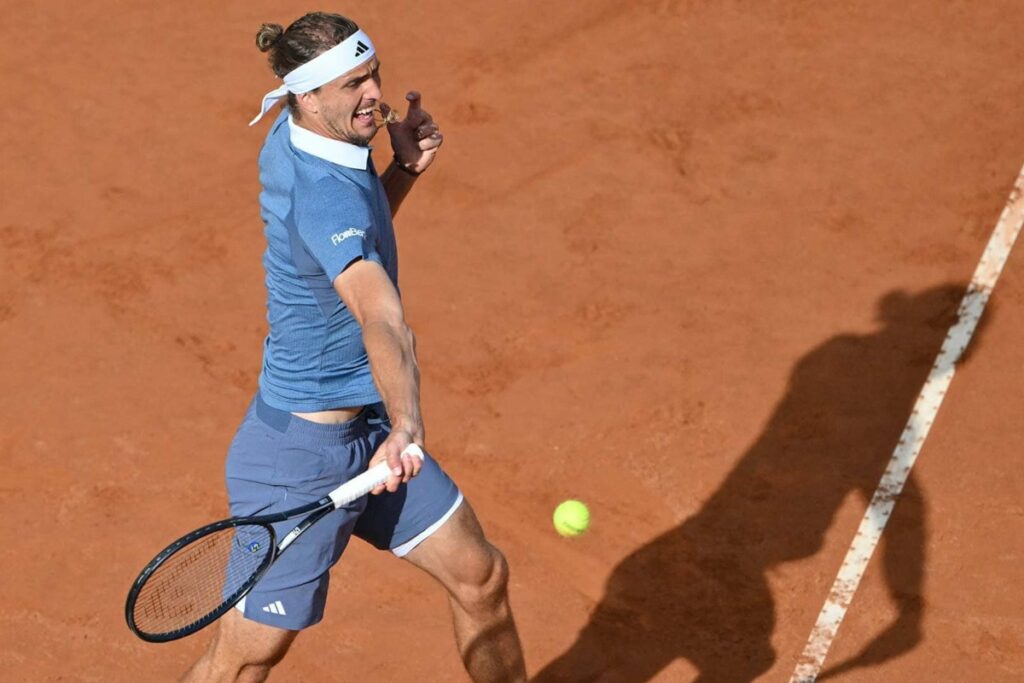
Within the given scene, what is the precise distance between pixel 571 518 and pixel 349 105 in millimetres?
2124

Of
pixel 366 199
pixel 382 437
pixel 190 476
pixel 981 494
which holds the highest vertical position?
pixel 366 199

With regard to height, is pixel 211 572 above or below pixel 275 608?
above

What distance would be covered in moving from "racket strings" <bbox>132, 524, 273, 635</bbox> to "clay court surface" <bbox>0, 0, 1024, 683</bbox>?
1277 millimetres

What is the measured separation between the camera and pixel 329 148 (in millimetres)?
4359

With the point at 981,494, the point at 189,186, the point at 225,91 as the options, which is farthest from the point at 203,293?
the point at 981,494

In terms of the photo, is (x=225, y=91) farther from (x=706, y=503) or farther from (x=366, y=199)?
(x=366, y=199)

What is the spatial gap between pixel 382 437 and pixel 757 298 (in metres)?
3.11

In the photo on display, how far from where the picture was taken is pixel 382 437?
4.85 meters

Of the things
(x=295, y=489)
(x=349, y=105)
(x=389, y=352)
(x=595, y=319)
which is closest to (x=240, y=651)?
(x=295, y=489)

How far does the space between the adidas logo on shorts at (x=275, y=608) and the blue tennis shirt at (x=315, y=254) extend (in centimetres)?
61

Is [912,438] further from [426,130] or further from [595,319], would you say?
[426,130]

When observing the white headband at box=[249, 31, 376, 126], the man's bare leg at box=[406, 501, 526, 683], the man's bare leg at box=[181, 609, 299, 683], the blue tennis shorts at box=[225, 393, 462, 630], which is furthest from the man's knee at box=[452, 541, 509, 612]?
the white headband at box=[249, 31, 376, 126]

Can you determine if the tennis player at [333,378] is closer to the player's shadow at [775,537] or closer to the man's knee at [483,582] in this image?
the man's knee at [483,582]

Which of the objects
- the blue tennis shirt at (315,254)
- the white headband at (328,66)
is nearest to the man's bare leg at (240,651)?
the blue tennis shirt at (315,254)
